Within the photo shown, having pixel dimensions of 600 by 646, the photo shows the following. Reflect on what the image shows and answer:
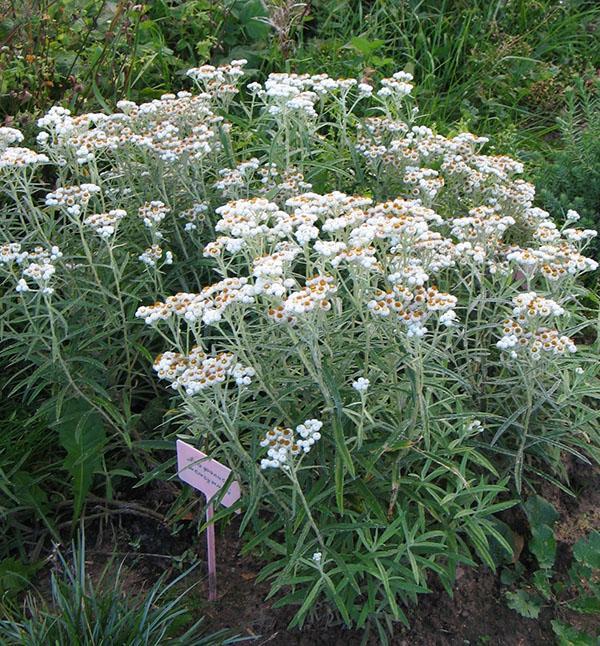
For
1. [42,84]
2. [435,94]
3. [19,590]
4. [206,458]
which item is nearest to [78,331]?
[206,458]

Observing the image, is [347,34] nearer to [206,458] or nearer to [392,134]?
[392,134]

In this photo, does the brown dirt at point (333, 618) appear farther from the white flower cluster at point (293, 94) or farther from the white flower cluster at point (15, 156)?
the white flower cluster at point (293, 94)

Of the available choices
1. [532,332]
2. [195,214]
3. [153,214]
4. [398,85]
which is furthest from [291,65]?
[532,332]

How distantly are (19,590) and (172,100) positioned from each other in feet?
5.53

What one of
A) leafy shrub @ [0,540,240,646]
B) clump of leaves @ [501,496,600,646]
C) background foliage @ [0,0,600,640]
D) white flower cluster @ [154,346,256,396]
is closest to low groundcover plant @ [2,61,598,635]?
white flower cluster @ [154,346,256,396]

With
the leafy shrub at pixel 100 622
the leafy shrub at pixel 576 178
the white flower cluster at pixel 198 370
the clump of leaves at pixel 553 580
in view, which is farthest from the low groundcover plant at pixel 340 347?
the leafy shrub at pixel 576 178

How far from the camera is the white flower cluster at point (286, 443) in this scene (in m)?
1.95

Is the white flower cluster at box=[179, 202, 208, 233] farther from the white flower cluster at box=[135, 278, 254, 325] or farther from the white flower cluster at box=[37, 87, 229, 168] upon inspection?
the white flower cluster at box=[135, 278, 254, 325]

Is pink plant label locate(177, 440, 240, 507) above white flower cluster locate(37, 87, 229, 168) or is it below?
below

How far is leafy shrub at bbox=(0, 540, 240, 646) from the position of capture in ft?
7.08

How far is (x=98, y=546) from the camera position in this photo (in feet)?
9.04

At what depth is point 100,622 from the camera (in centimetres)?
221

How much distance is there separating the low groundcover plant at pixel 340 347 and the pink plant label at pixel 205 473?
1.7 inches

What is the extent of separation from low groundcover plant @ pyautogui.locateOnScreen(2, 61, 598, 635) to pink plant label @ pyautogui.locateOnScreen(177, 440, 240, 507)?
43 millimetres
